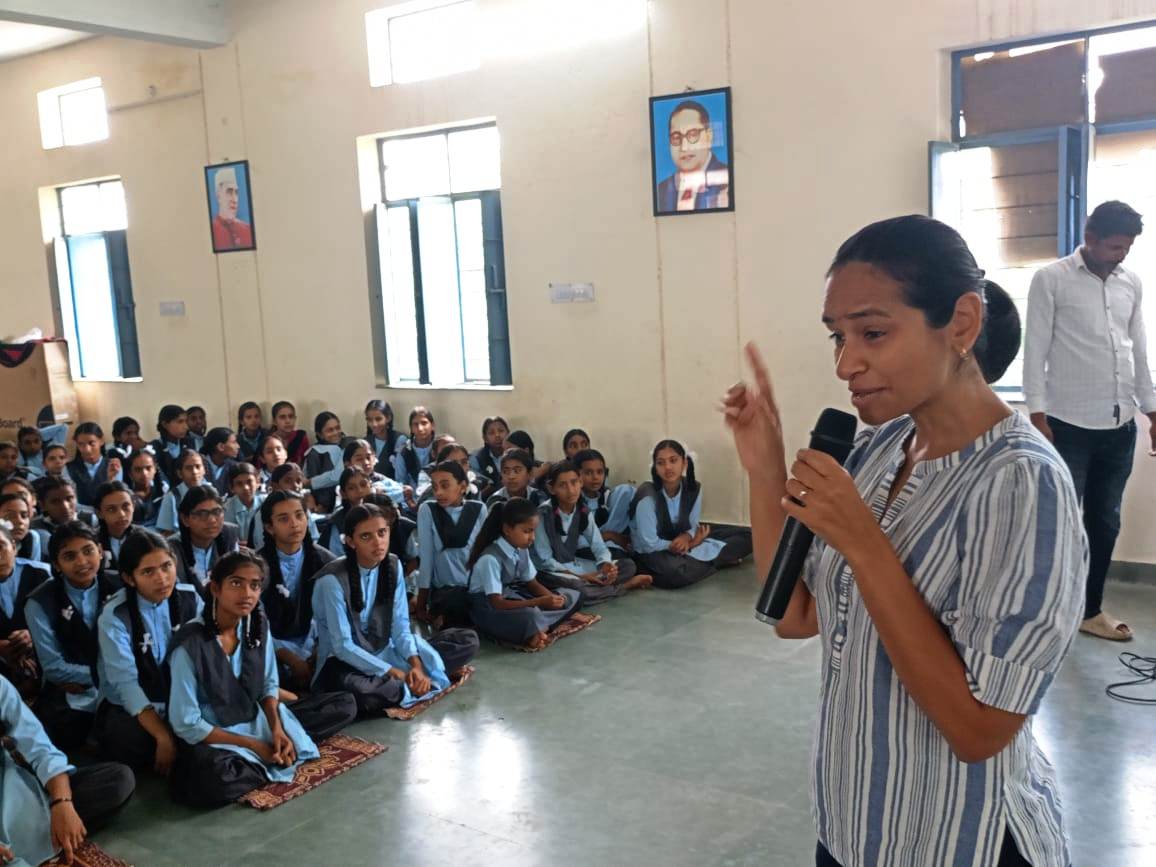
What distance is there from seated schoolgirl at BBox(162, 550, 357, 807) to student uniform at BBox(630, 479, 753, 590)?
6.95 feet

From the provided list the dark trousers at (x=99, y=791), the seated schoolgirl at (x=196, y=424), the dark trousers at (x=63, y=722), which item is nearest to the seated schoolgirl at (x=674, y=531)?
the dark trousers at (x=63, y=722)

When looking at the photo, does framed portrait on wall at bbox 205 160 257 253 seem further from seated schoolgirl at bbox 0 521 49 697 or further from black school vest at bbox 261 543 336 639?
black school vest at bbox 261 543 336 639

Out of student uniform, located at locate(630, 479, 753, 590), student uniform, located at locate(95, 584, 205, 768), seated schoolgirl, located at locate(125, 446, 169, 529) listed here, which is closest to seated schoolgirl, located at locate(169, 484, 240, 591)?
student uniform, located at locate(95, 584, 205, 768)

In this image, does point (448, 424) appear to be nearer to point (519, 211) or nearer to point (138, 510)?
point (519, 211)

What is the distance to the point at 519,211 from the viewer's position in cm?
614

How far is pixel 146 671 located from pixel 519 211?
3.64 metres

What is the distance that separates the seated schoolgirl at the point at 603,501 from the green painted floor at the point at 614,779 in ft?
4.21

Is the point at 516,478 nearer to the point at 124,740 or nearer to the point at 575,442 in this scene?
the point at 575,442

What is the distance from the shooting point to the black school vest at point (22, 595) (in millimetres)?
3668

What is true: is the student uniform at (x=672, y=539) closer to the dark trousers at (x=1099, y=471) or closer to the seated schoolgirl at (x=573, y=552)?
the seated schoolgirl at (x=573, y=552)

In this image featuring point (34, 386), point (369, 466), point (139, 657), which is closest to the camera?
point (139, 657)

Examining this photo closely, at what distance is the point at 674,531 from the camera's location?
203 inches

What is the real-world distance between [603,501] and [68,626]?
8.69ft

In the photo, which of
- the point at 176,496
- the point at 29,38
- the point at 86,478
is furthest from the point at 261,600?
the point at 29,38
